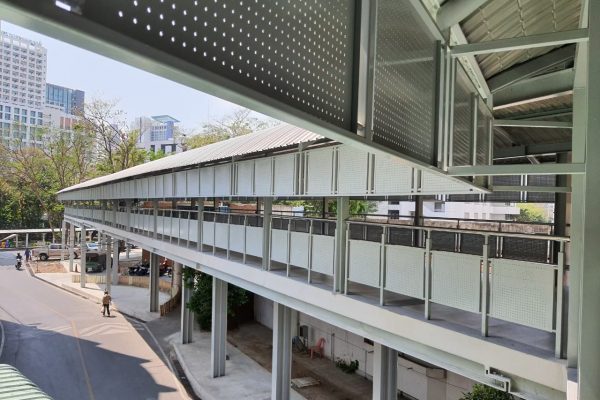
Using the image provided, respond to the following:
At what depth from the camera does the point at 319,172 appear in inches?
305

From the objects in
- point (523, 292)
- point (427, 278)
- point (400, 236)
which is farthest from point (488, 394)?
point (523, 292)

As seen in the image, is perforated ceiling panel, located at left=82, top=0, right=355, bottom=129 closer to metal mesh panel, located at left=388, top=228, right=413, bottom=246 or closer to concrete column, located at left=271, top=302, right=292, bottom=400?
metal mesh panel, located at left=388, top=228, right=413, bottom=246

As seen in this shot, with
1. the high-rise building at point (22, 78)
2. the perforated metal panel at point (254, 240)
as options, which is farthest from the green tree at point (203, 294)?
the high-rise building at point (22, 78)

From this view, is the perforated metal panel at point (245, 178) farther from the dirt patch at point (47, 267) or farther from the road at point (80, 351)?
the dirt patch at point (47, 267)

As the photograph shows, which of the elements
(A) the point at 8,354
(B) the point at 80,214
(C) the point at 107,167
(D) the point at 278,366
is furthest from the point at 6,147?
(D) the point at 278,366

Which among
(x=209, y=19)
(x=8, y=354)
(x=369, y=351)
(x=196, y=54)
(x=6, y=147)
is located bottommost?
(x=8, y=354)

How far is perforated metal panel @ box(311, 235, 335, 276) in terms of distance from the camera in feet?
24.8

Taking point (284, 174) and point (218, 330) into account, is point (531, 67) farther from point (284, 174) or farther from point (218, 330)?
point (218, 330)

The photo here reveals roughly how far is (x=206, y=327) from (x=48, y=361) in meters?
6.20

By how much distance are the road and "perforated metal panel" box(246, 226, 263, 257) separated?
19.8ft

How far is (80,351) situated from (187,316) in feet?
14.6

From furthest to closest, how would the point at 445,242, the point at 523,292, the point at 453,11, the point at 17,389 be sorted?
the point at 17,389
the point at 445,242
the point at 523,292
the point at 453,11

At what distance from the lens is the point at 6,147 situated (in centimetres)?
4488

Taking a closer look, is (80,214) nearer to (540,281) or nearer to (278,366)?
(278,366)
